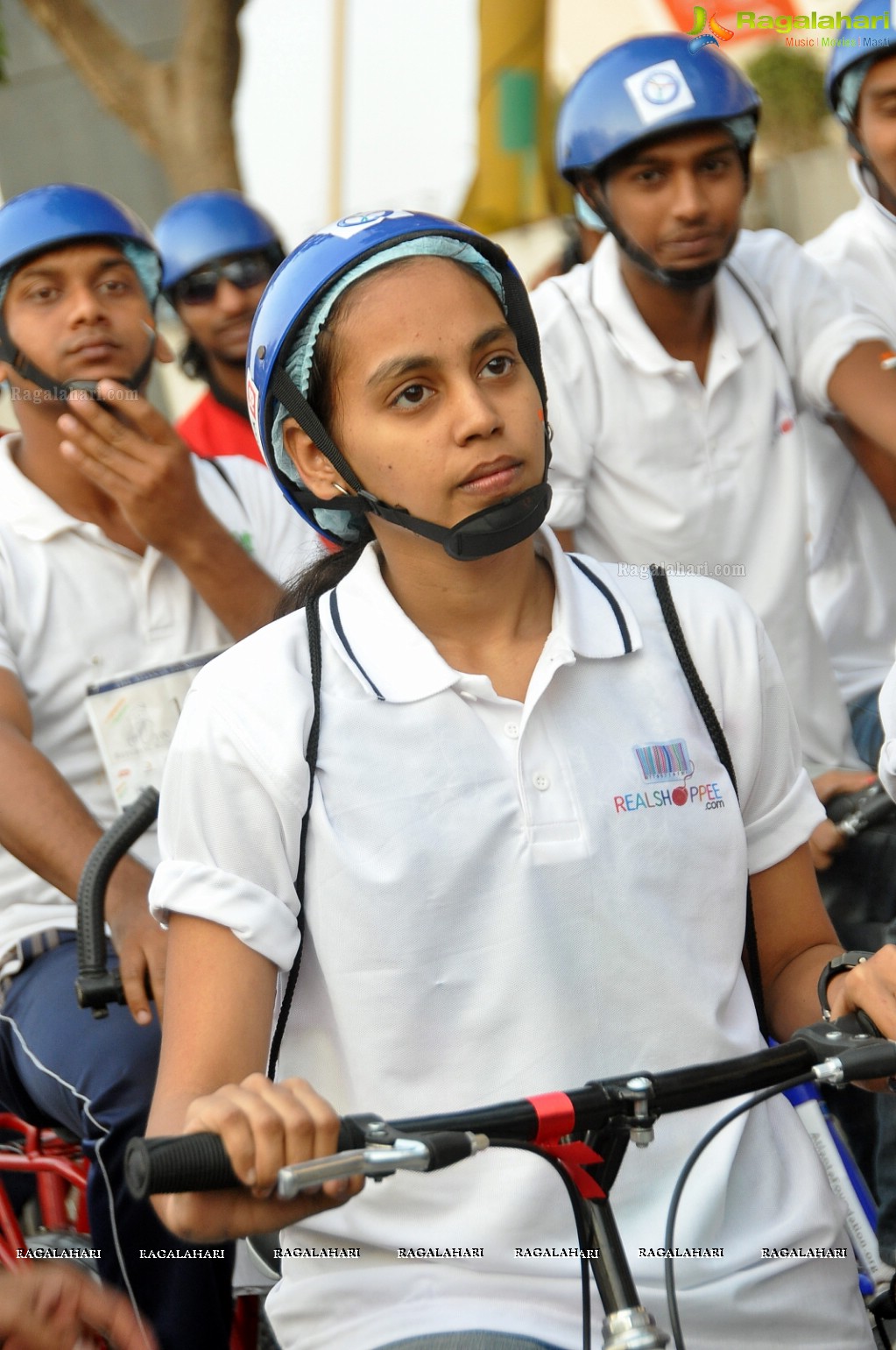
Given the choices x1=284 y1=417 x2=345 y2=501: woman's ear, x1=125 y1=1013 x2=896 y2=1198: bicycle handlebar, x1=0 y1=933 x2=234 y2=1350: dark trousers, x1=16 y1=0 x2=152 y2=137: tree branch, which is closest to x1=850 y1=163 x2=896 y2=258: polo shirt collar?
x1=284 y1=417 x2=345 y2=501: woman's ear

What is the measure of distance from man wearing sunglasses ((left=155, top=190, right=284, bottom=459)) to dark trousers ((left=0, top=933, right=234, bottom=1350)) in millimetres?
2679

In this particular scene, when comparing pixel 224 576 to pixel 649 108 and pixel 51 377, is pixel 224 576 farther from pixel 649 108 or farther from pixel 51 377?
pixel 649 108

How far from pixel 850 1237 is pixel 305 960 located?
0.85m

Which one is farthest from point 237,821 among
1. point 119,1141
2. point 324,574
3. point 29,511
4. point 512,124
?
point 512,124

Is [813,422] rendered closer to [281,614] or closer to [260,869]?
[281,614]

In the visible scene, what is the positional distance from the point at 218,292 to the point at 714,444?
2288 mm

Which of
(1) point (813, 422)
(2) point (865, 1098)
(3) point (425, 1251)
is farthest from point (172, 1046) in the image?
(1) point (813, 422)

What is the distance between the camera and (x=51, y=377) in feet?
12.8

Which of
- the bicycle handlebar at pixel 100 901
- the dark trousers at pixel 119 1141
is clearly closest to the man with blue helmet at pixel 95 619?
the dark trousers at pixel 119 1141

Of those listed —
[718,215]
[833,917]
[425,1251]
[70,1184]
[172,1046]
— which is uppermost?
[718,215]

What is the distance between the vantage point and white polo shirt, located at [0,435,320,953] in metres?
3.66

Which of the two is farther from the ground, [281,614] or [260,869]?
[281,614]

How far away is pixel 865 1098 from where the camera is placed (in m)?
3.05

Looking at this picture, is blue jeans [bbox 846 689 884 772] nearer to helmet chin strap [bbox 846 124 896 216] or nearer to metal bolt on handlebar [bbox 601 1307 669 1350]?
helmet chin strap [bbox 846 124 896 216]
